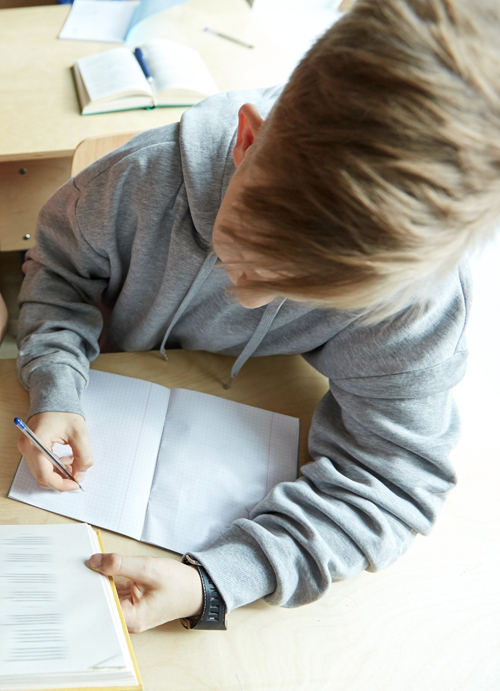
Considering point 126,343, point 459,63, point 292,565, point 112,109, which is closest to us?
point 459,63

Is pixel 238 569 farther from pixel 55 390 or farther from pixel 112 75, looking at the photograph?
pixel 112 75

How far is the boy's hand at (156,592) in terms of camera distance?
0.59m

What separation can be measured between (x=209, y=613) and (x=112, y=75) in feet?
3.87

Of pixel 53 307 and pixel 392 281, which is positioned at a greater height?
pixel 392 281

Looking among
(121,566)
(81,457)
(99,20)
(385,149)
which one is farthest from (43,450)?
(99,20)

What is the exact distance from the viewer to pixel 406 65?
374 millimetres

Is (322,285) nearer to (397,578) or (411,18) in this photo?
(411,18)

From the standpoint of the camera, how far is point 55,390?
0.71 meters

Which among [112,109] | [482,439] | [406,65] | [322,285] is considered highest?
[406,65]

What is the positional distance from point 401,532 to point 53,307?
1.88 ft

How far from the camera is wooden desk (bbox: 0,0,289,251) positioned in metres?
1.21

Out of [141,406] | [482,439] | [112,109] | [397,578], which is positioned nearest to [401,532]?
[397,578]

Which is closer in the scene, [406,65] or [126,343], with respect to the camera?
[406,65]

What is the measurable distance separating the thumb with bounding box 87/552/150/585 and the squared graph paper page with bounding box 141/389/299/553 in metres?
0.06
